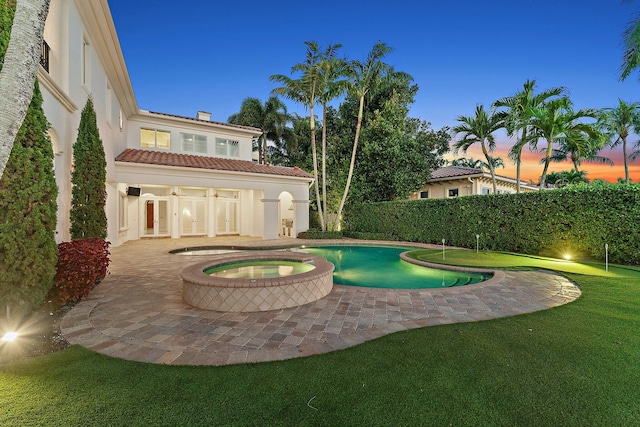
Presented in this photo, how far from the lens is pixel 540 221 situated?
11.8m

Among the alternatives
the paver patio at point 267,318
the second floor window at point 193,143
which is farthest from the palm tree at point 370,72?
the paver patio at point 267,318

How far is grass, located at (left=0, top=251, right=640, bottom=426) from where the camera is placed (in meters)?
2.40

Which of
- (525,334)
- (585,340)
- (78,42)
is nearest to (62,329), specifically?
(525,334)

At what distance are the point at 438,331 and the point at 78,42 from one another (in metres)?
11.3

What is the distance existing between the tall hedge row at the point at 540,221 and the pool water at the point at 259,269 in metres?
9.94

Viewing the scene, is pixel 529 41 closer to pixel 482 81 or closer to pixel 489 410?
pixel 482 81

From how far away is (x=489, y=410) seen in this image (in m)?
2.47

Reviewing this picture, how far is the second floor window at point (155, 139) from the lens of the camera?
17.7 metres

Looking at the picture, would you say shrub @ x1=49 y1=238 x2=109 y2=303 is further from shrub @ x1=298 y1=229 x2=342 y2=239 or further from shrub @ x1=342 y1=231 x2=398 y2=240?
shrub @ x1=342 y1=231 x2=398 y2=240

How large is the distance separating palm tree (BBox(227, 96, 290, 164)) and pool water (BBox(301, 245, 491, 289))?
1668cm

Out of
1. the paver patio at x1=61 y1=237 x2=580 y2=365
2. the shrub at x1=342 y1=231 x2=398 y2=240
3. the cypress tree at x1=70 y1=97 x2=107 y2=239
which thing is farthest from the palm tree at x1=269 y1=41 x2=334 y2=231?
the paver patio at x1=61 y1=237 x2=580 y2=365

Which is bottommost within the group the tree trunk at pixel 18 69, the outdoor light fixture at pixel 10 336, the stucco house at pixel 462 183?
the outdoor light fixture at pixel 10 336

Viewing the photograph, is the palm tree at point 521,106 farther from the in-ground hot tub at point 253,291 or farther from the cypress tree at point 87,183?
the cypress tree at point 87,183

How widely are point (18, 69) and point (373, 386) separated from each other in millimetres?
4725
